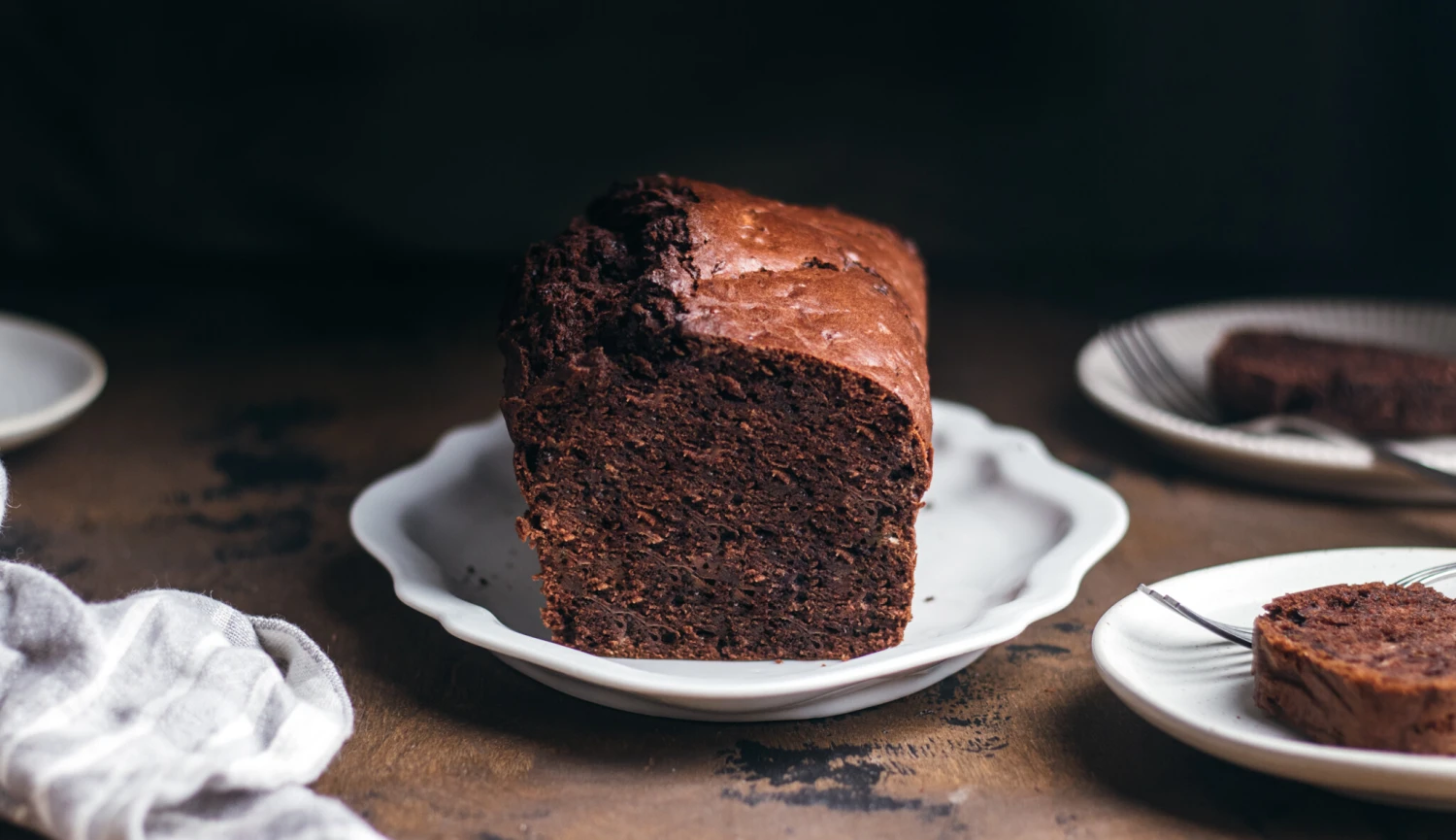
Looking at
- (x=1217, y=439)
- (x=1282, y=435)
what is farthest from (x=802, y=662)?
(x=1282, y=435)

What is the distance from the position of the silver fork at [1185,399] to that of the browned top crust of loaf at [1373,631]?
85 cm

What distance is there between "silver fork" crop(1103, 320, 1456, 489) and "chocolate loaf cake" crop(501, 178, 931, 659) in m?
1.29

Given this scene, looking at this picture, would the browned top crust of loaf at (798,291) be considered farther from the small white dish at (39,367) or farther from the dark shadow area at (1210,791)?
the small white dish at (39,367)

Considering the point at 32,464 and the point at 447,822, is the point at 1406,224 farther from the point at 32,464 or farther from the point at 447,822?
the point at 32,464

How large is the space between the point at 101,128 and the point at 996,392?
3.20 metres

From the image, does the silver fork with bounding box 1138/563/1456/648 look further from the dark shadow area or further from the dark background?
the dark background

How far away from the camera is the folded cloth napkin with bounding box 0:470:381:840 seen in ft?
5.27

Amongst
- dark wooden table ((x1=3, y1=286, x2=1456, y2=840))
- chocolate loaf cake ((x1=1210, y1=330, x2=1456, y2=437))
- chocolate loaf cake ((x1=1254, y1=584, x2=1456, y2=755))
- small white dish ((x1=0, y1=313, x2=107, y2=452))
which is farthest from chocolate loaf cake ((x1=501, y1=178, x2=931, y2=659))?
small white dish ((x1=0, y1=313, x2=107, y2=452))

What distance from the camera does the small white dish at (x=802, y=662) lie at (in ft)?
6.16

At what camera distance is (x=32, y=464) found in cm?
311

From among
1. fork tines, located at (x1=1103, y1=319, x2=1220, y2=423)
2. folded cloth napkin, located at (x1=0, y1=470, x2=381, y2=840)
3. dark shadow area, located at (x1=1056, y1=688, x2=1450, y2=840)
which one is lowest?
folded cloth napkin, located at (x1=0, y1=470, x2=381, y2=840)

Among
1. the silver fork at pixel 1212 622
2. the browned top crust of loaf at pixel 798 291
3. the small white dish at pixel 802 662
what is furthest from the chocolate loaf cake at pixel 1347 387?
the browned top crust of loaf at pixel 798 291

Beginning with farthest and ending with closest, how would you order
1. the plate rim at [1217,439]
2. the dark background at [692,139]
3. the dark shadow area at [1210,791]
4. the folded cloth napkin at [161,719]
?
the dark background at [692,139]
the plate rim at [1217,439]
the dark shadow area at [1210,791]
the folded cloth napkin at [161,719]

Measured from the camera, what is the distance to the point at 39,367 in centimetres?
339
